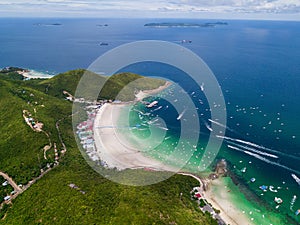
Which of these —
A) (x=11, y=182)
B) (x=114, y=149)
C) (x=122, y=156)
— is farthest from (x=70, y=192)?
(x=114, y=149)

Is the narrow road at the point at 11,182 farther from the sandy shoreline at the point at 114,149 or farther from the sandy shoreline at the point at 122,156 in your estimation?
the sandy shoreline at the point at 114,149

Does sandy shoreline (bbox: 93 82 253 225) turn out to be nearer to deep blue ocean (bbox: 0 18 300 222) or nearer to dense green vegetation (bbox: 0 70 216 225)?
dense green vegetation (bbox: 0 70 216 225)

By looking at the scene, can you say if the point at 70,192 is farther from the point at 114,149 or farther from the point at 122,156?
the point at 114,149

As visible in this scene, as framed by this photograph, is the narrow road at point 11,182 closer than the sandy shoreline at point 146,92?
Yes

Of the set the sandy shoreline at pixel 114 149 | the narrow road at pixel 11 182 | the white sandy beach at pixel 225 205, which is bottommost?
the white sandy beach at pixel 225 205

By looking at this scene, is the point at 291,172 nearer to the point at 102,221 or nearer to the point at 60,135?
the point at 102,221

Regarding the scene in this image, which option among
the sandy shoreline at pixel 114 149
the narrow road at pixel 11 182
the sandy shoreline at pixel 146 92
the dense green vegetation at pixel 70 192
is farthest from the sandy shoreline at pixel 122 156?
the narrow road at pixel 11 182

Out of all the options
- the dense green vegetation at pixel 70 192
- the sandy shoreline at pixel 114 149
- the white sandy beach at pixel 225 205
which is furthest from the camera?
the sandy shoreline at pixel 114 149

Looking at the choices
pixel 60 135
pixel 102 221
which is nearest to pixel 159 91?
pixel 60 135
